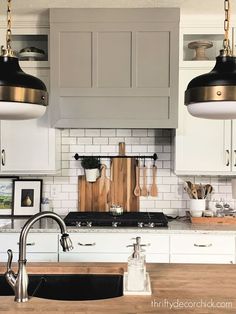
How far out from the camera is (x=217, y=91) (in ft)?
5.55

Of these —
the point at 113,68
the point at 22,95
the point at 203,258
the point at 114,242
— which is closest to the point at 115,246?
the point at 114,242

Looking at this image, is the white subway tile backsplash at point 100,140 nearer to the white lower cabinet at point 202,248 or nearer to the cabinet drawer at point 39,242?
the cabinet drawer at point 39,242

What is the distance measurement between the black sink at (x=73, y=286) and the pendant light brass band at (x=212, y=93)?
41.3 inches

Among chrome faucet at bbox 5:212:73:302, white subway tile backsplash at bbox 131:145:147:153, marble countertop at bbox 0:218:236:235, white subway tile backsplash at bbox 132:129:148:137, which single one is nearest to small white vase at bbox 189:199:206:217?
marble countertop at bbox 0:218:236:235

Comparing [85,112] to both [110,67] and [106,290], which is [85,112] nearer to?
[110,67]

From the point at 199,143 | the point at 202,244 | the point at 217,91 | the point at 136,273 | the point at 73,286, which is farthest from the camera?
the point at 199,143

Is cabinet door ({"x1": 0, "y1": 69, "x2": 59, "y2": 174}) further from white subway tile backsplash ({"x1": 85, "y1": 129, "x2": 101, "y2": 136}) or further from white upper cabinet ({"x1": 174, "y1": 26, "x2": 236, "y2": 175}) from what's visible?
white upper cabinet ({"x1": 174, "y1": 26, "x2": 236, "y2": 175})

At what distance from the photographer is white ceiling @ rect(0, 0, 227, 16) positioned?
3.24 metres

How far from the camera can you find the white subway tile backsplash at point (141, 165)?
3.87 metres

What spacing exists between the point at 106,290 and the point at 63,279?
24 centimetres

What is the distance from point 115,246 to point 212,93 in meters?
1.94

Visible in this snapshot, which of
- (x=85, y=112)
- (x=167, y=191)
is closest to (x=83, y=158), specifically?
(x=85, y=112)

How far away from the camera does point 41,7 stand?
3357 millimetres

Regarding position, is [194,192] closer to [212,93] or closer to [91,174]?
[91,174]
